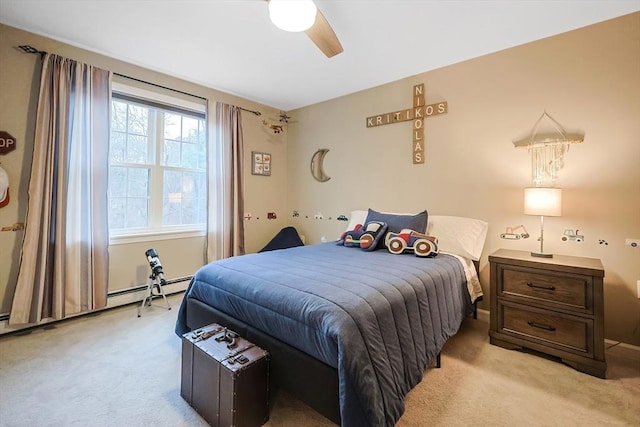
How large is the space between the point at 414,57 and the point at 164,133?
2826 mm

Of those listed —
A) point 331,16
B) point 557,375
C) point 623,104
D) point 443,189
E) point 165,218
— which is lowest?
point 557,375

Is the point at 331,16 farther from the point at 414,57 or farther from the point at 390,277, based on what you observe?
the point at 390,277

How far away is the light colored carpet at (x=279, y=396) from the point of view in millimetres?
1442

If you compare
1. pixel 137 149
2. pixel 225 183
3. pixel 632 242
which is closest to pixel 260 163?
pixel 225 183

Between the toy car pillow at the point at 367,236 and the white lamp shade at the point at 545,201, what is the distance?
3.83 ft

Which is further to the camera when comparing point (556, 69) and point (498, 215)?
point (498, 215)

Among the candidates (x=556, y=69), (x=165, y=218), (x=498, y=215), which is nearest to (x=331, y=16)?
(x=556, y=69)

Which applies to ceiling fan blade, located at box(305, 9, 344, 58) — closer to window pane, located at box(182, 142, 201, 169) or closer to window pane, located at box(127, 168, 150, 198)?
window pane, located at box(182, 142, 201, 169)

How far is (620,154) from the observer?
6.83 feet

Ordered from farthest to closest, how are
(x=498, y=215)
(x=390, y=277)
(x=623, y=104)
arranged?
(x=498, y=215)
(x=623, y=104)
(x=390, y=277)

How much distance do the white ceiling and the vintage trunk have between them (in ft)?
7.33

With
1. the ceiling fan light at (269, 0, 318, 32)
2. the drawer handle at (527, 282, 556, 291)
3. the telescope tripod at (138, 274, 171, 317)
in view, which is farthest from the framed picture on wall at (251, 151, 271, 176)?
the drawer handle at (527, 282, 556, 291)

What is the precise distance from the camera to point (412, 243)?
7.86 ft

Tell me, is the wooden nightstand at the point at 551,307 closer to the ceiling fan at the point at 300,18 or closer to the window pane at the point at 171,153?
the ceiling fan at the point at 300,18
